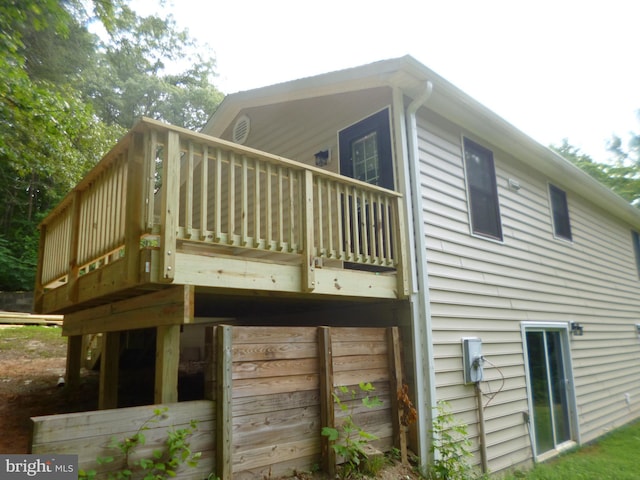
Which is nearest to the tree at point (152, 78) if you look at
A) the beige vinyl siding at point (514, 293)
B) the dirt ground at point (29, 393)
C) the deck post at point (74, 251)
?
the dirt ground at point (29, 393)

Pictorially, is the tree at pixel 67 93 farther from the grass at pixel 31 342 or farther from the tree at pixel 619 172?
the tree at pixel 619 172

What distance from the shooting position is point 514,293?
6.46 metres

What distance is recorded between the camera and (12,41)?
7.43 m

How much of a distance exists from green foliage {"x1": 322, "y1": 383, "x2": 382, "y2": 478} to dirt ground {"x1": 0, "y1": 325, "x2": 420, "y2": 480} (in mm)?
232

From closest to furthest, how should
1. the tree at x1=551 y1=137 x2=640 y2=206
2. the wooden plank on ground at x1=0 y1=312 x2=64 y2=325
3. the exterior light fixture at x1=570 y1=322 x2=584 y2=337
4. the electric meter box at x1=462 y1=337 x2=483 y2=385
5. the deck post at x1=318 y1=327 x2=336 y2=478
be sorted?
the deck post at x1=318 y1=327 x2=336 y2=478, the electric meter box at x1=462 y1=337 x2=483 y2=385, the exterior light fixture at x1=570 y1=322 x2=584 y2=337, the wooden plank on ground at x1=0 y1=312 x2=64 y2=325, the tree at x1=551 y1=137 x2=640 y2=206

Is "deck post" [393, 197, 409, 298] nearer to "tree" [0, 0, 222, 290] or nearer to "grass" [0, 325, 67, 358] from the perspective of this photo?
"tree" [0, 0, 222, 290]

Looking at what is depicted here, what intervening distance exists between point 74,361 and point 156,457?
434cm

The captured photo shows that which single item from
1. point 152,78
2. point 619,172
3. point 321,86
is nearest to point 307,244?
point 321,86

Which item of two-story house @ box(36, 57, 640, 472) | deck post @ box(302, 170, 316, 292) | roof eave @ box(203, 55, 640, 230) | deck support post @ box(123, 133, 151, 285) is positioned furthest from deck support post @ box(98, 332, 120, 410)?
roof eave @ box(203, 55, 640, 230)

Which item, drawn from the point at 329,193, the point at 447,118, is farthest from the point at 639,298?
the point at 329,193

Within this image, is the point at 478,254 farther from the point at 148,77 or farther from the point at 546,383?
the point at 148,77

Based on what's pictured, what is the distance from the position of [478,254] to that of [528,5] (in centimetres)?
1168

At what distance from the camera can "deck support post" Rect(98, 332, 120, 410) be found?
4707mm

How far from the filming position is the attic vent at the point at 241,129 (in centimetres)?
805
